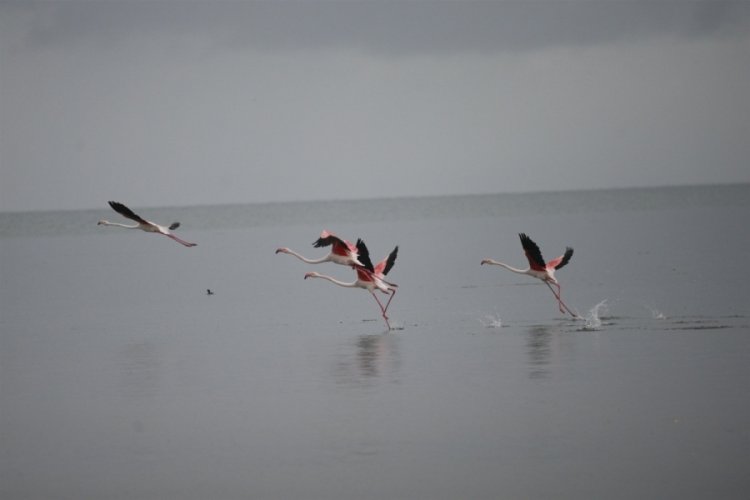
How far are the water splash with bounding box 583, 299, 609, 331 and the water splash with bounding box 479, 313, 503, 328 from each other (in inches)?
47.6

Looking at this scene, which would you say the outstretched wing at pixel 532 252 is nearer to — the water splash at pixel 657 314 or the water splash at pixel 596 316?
the water splash at pixel 596 316

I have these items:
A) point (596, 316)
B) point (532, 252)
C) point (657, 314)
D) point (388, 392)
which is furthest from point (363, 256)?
point (388, 392)

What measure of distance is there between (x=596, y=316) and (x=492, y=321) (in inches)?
57.7

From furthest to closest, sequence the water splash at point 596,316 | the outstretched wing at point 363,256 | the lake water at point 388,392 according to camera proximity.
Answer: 1. the outstretched wing at point 363,256
2. the water splash at point 596,316
3. the lake water at point 388,392

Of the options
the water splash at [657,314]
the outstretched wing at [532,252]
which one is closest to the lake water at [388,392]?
the water splash at [657,314]

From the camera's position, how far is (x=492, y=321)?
19047mm

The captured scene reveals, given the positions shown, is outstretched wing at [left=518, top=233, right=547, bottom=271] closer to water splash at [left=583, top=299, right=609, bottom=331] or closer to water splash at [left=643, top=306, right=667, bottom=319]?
water splash at [left=583, top=299, right=609, bottom=331]

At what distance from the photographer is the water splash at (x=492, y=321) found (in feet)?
60.8

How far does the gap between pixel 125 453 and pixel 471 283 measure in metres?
15.3

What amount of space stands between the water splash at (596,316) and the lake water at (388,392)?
0.31 feet

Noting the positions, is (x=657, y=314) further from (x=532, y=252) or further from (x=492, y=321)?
(x=492, y=321)

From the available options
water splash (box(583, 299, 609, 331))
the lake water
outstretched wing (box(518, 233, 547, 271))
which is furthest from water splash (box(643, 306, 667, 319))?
outstretched wing (box(518, 233, 547, 271))

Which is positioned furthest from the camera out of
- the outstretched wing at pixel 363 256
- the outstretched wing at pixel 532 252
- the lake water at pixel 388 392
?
the outstretched wing at pixel 532 252

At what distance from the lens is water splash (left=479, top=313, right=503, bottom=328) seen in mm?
18547
